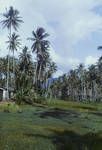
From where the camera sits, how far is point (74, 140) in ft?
118

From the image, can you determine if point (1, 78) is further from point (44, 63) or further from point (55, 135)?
point (55, 135)

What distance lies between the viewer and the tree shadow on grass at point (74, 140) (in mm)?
32709

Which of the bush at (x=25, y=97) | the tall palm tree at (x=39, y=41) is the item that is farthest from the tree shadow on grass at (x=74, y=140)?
the tall palm tree at (x=39, y=41)

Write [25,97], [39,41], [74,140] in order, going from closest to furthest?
1. [74,140]
2. [25,97]
3. [39,41]

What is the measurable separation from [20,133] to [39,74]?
326 ft

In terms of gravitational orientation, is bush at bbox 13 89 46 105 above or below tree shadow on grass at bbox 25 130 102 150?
above

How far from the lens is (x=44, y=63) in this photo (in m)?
142

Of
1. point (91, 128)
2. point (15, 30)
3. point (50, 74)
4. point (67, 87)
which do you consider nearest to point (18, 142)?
point (91, 128)

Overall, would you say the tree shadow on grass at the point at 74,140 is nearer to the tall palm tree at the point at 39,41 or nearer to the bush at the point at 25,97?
the bush at the point at 25,97

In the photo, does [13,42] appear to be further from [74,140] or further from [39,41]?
[74,140]

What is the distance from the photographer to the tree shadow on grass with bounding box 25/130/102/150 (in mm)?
32709

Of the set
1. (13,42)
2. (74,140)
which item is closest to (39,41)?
(13,42)

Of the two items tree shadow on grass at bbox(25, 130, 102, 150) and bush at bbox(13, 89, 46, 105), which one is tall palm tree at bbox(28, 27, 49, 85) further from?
tree shadow on grass at bbox(25, 130, 102, 150)

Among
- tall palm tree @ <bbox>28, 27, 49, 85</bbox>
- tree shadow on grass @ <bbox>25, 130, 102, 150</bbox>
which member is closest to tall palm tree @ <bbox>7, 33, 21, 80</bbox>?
tall palm tree @ <bbox>28, 27, 49, 85</bbox>
